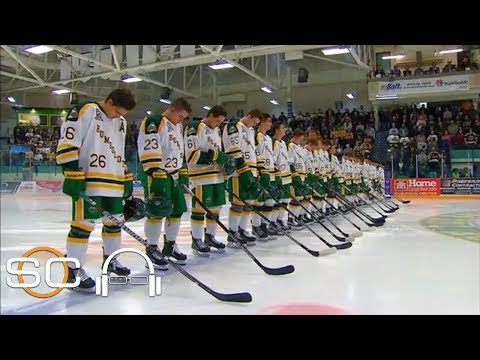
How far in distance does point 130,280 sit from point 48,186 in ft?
29.1

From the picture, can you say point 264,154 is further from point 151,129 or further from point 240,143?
point 151,129

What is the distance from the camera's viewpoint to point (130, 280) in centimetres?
240

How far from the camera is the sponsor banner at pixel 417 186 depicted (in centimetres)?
1090

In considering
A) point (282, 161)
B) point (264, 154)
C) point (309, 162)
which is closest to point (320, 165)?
point (309, 162)

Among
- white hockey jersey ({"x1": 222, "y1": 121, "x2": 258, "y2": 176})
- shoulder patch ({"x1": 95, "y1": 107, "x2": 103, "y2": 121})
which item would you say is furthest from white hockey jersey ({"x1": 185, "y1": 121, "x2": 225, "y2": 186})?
shoulder patch ({"x1": 95, "y1": 107, "x2": 103, "y2": 121})

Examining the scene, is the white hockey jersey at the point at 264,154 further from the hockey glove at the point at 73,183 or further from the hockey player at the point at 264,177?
the hockey glove at the point at 73,183

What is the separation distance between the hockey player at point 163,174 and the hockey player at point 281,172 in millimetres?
1719

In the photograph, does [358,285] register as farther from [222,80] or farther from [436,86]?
[222,80]

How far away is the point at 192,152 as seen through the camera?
3.34 m

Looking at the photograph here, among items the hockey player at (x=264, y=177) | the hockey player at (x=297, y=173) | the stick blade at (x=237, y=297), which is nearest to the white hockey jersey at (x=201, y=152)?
the hockey player at (x=264, y=177)

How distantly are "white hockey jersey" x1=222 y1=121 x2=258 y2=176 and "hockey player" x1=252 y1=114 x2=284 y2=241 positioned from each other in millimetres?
153
